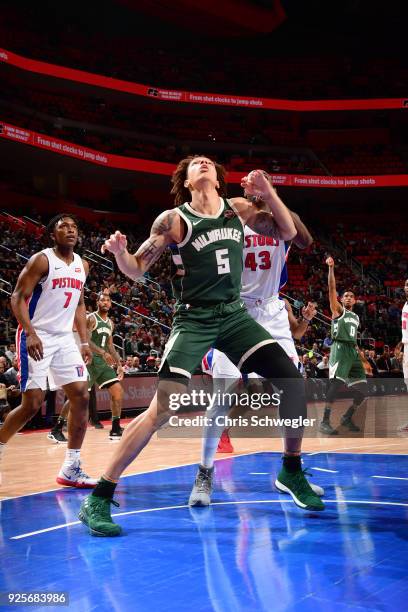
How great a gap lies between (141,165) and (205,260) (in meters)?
23.4

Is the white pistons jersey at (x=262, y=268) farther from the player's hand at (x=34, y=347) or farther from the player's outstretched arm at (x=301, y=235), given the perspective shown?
the player's hand at (x=34, y=347)

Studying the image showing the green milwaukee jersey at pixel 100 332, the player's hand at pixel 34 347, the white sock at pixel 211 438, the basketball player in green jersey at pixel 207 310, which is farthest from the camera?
the green milwaukee jersey at pixel 100 332

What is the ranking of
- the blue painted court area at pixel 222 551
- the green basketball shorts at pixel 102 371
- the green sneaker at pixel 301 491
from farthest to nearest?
1. the green basketball shorts at pixel 102 371
2. the green sneaker at pixel 301 491
3. the blue painted court area at pixel 222 551

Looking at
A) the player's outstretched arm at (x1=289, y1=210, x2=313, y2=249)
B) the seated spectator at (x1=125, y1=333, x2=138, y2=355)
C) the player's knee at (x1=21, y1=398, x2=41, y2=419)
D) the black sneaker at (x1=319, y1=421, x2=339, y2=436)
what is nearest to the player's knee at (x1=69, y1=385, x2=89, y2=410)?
the player's knee at (x1=21, y1=398, x2=41, y2=419)

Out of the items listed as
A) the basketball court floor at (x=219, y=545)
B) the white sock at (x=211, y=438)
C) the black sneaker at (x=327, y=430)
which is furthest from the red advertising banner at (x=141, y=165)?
the white sock at (x=211, y=438)

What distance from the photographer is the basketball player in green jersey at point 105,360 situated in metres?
9.67

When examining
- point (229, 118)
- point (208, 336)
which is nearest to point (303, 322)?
point (208, 336)

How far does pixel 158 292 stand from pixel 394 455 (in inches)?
563

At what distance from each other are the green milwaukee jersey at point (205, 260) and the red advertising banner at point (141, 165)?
1942 cm

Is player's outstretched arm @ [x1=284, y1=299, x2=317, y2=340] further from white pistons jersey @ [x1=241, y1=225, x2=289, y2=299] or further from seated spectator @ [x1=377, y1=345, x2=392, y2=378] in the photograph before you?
seated spectator @ [x1=377, y1=345, x2=392, y2=378]

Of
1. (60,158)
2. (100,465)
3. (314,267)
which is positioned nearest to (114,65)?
(60,158)

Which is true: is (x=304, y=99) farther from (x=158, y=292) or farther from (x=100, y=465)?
(x=100, y=465)

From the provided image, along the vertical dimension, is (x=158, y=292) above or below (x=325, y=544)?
above

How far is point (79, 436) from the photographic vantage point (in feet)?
18.3
